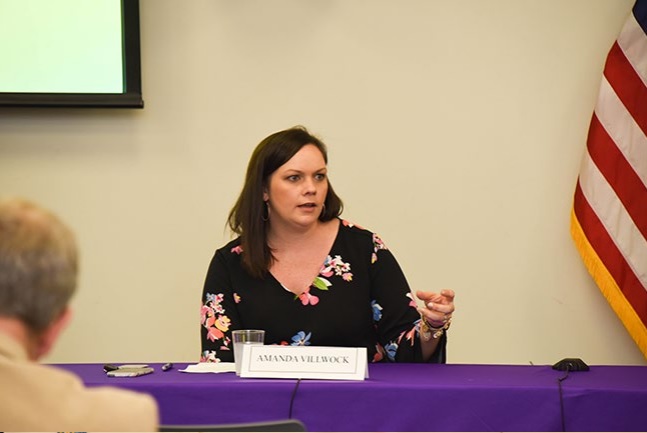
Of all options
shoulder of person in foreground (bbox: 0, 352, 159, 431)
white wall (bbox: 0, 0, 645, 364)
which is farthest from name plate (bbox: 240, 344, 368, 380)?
white wall (bbox: 0, 0, 645, 364)

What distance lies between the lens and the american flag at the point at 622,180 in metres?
4.12

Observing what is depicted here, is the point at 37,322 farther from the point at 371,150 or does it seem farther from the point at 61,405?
the point at 371,150

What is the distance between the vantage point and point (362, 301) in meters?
3.37

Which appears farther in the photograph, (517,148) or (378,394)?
(517,148)

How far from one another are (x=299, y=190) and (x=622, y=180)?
5.11ft

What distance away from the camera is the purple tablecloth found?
2.55m

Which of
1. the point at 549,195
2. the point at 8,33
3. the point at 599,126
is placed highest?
the point at 8,33

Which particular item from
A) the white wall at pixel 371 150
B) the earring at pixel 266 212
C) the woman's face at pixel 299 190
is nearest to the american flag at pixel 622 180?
the white wall at pixel 371 150

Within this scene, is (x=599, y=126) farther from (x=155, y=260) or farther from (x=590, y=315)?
(x=155, y=260)

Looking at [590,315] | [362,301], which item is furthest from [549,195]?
[362,301]

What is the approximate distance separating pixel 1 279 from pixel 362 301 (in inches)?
88.1

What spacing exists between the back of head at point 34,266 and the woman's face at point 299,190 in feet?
7.13

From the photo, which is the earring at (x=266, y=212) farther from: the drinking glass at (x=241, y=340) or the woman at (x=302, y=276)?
the drinking glass at (x=241, y=340)

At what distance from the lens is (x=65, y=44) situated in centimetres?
418
